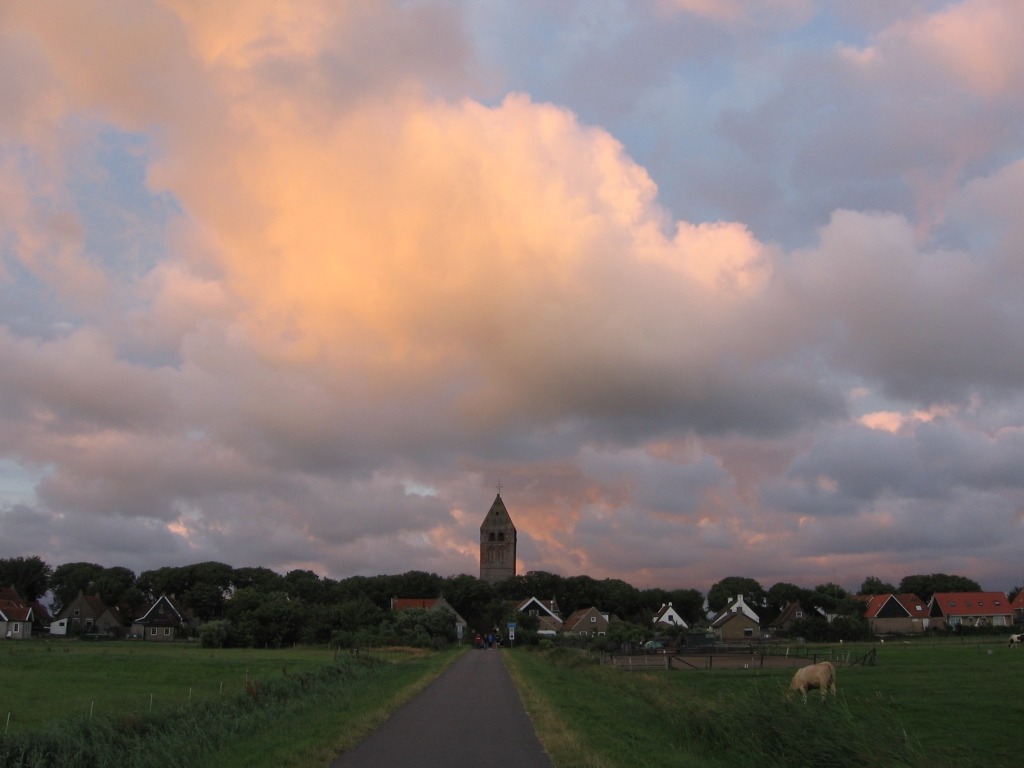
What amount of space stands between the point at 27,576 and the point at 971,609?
162 meters

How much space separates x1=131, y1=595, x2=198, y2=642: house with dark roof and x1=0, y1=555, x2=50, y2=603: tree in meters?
55.9

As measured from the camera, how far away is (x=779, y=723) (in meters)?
15.6

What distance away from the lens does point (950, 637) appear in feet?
284

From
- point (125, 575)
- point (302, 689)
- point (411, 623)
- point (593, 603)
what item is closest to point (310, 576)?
point (125, 575)

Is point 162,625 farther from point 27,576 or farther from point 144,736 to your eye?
point 144,736

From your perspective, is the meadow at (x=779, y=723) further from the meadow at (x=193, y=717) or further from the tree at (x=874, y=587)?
the tree at (x=874, y=587)

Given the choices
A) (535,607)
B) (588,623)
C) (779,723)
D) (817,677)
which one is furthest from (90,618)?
(779,723)

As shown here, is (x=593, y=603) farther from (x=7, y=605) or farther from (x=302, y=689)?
(x=302, y=689)

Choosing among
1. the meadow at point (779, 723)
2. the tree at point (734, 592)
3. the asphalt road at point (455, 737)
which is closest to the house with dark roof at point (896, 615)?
the tree at point (734, 592)

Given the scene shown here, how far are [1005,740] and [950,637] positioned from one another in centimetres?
7623

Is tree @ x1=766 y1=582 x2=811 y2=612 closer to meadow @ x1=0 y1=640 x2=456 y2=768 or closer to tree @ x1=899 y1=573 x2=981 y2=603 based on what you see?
tree @ x1=899 y1=573 x2=981 y2=603

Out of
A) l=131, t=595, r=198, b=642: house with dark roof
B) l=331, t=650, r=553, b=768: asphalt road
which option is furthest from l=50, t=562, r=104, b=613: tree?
l=331, t=650, r=553, b=768: asphalt road

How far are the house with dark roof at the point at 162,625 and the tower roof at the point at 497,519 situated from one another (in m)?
63.7

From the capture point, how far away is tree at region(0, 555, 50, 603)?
163750 millimetres
